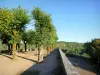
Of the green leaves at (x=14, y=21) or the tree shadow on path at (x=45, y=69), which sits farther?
the green leaves at (x=14, y=21)

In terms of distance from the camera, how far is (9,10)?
41.2 metres

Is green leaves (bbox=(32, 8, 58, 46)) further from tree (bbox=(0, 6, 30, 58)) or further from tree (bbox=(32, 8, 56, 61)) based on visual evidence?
tree (bbox=(0, 6, 30, 58))

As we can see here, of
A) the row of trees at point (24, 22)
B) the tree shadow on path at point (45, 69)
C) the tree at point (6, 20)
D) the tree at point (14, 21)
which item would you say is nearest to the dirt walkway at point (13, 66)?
the tree shadow on path at point (45, 69)

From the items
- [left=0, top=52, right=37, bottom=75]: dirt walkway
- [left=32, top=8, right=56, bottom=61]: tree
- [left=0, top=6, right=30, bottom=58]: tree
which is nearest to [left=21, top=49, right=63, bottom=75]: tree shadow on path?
[left=0, top=52, right=37, bottom=75]: dirt walkway

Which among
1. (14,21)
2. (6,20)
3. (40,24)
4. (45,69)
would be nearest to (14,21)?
(14,21)

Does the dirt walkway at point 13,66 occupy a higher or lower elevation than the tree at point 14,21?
lower

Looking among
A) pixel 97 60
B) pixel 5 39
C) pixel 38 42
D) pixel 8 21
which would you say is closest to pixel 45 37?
pixel 38 42

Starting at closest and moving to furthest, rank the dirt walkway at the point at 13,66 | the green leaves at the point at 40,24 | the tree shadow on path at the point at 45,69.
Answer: the tree shadow on path at the point at 45,69 < the dirt walkway at the point at 13,66 < the green leaves at the point at 40,24

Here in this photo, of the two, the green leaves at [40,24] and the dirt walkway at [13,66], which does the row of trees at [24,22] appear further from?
the dirt walkway at [13,66]

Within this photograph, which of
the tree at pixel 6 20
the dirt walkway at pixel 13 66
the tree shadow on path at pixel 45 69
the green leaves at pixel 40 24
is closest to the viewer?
the tree shadow on path at pixel 45 69

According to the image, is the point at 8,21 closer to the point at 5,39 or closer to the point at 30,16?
the point at 30,16

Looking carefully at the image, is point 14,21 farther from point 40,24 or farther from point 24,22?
point 40,24

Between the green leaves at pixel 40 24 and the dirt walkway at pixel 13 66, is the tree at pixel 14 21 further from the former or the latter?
the dirt walkway at pixel 13 66

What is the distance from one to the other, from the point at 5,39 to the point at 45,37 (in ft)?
73.0
